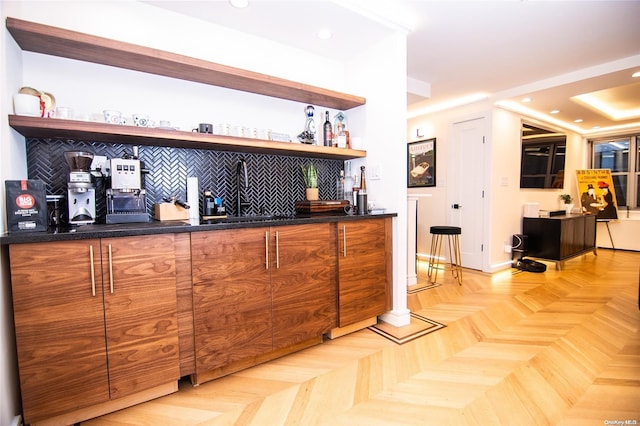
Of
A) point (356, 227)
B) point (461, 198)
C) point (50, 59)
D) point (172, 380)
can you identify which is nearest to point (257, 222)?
point (356, 227)

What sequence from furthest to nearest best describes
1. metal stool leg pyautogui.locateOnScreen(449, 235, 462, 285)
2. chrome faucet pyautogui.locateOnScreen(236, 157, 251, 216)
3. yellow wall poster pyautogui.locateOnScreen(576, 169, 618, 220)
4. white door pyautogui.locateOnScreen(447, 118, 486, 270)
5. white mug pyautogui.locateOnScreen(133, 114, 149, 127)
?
yellow wall poster pyautogui.locateOnScreen(576, 169, 618, 220)
white door pyautogui.locateOnScreen(447, 118, 486, 270)
metal stool leg pyautogui.locateOnScreen(449, 235, 462, 285)
chrome faucet pyautogui.locateOnScreen(236, 157, 251, 216)
white mug pyautogui.locateOnScreen(133, 114, 149, 127)

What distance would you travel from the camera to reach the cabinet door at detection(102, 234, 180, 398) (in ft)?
4.49

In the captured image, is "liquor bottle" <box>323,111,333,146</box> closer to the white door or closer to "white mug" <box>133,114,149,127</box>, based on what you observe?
"white mug" <box>133,114,149,127</box>

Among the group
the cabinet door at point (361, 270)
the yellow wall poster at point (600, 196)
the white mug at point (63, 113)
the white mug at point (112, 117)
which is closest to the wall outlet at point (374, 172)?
the cabinet door at point (361, 270)

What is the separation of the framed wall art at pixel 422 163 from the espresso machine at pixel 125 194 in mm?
4289

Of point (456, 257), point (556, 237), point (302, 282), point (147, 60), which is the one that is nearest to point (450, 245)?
point (456, 257)

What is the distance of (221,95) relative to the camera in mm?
2250

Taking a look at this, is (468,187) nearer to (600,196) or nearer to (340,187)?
(340,187)

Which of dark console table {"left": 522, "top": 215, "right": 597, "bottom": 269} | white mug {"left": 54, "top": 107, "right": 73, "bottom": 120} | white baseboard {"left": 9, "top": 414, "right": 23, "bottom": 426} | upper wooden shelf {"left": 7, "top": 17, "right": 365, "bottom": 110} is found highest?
upper wooden shelf {"left": 7, "top": 17, "right": 365, "bottom": 110}

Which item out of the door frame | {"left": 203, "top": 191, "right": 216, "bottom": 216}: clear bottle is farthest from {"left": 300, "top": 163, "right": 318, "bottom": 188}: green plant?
the door frame

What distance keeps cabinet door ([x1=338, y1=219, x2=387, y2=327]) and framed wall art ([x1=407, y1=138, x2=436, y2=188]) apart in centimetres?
293

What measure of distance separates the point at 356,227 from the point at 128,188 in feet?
4.99

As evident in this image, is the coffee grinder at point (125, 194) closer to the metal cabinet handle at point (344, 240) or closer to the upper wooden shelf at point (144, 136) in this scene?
the upper wooden shelf at point (144, 136)

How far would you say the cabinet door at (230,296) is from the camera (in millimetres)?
1577
